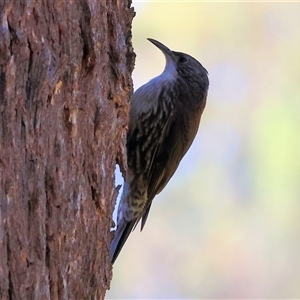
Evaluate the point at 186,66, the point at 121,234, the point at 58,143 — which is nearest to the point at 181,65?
the point at 186,66

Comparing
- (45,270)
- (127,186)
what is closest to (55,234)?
(45,270)

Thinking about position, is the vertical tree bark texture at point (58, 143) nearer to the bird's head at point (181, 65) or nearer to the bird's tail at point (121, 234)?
the bird's tail at point (121, 234)

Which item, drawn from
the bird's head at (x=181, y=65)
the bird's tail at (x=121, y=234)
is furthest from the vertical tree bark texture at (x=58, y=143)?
the bird's head at (x=181, y=65)

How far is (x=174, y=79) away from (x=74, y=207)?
1893 millimetres

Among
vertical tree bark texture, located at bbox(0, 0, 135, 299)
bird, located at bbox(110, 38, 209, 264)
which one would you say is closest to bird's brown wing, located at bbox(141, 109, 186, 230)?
bird, located at bbox(110, 38, 209, 264)

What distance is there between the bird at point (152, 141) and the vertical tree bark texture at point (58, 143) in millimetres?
1197

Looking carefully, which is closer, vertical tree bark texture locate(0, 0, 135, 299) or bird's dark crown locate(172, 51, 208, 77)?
vertical tree bark texture locate(0, 0, 135, 299)

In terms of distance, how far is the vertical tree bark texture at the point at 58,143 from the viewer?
1.55m

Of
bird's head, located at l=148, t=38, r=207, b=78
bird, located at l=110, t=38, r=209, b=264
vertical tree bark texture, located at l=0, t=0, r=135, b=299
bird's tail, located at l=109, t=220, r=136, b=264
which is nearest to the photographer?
vertical tree bark texture, located at l=0, t=0, r=135, b=299

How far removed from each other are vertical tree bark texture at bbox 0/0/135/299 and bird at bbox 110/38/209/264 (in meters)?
1.20

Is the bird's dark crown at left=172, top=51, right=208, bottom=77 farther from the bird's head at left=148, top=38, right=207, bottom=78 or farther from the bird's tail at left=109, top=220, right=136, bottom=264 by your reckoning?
the bird's tail at left=109, top=220, right=136, bottom=264

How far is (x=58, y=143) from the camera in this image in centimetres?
172

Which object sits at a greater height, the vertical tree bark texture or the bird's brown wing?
the vertical tree bark texture

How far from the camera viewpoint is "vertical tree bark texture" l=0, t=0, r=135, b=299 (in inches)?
61.2
